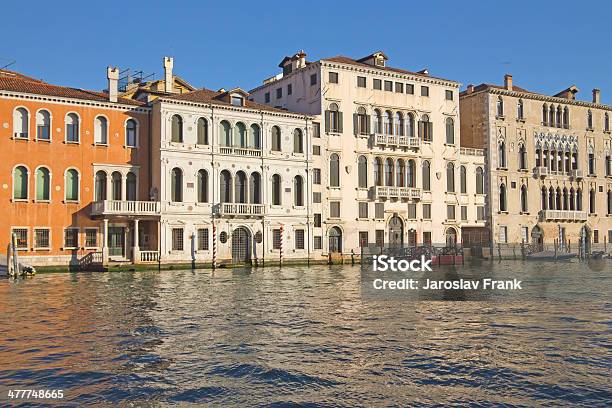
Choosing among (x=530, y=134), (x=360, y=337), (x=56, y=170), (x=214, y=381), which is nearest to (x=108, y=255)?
(x=56, y=170)

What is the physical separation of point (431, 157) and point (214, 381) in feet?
138

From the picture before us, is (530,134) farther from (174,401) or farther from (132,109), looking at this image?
(174,401)

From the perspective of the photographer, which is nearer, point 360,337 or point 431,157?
point 360,337

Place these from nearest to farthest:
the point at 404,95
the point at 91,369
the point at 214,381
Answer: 1. the point at 214,381
2. the point at 91,369
3. the point at 404,95

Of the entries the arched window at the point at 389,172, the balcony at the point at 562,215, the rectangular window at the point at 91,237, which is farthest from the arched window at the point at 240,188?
the balcony at the point at 562,215

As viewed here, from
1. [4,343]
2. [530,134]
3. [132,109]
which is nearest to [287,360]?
[4,343]

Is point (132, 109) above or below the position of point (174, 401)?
above

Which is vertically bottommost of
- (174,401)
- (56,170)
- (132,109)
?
(174,401)

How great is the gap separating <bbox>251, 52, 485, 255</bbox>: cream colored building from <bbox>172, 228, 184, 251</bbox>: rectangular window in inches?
356

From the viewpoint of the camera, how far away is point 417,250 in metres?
44.1

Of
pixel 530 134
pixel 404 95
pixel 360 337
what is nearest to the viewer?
pixel 360 337

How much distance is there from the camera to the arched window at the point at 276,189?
43.4 metres

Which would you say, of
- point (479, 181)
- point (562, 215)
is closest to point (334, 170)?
point (479, 181)

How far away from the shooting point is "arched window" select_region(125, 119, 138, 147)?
3913 centimetres
